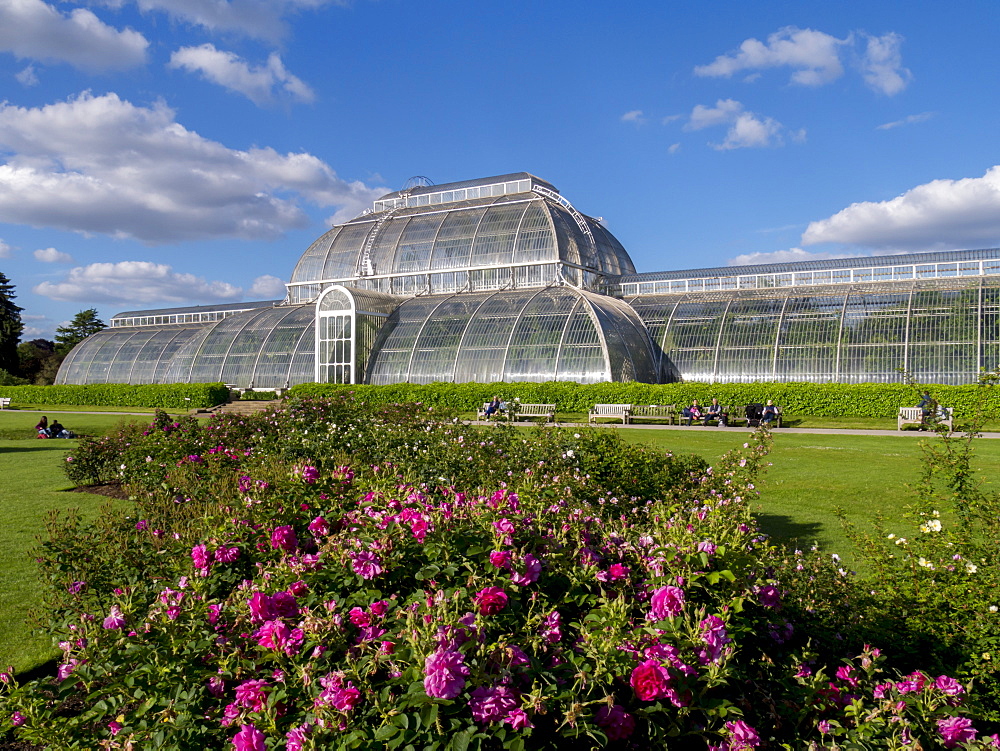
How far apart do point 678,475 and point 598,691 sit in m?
7.19

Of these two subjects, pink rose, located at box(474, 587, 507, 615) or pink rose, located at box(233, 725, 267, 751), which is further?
pink rose, located at box(474, 587, 507, 615)

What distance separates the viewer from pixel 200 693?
3.33 metres

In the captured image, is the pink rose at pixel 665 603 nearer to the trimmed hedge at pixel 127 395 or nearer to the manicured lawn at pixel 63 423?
the manicured lawn at pixel 63 423

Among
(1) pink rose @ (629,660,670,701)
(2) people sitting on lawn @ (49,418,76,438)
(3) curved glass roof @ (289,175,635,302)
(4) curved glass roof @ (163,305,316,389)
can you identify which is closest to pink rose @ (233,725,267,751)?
(1) pink rose @ (629,660,670,701)

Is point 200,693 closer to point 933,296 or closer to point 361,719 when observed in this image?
point 361,719

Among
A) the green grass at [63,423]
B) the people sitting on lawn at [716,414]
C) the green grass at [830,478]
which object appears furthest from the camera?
the people sitting on lawn at [716,414]

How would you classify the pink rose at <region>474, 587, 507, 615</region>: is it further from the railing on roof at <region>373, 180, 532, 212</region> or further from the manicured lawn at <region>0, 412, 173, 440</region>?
the railing on roof at <region>373, 180, 532, 212</region>

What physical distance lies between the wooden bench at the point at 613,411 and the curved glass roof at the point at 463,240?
Result: 49.8ft

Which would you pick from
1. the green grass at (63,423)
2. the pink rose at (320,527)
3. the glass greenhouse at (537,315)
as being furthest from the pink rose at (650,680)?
the glass greenhouse at (537,315)

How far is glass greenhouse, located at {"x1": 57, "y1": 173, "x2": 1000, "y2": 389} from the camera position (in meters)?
35.5

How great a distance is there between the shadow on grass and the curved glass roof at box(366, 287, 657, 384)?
2514 cm

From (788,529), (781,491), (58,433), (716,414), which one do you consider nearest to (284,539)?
(788,529)

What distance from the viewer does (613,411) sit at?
1267 inches

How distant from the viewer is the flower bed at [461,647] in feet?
9.77
